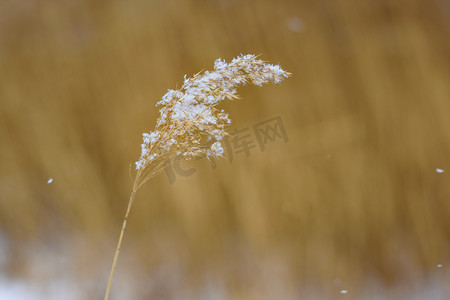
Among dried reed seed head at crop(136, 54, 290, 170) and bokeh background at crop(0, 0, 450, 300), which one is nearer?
dried reed seed head at crop(136, 54, 290, 170)

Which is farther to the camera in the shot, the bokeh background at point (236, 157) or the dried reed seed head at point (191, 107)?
the bokeh background at point (236, 157)

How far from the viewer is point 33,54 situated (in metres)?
0.91

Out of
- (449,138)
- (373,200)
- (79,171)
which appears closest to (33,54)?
(79,171)

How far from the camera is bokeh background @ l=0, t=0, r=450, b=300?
857mm

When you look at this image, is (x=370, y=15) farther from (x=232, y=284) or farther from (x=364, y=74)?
(x=232, y=284)

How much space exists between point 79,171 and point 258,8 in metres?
0.52

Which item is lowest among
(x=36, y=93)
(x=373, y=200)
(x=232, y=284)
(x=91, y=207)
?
(x=232, y=284)

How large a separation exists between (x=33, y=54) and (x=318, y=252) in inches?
29.0

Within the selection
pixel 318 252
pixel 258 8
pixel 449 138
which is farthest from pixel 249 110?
pixel 449 138

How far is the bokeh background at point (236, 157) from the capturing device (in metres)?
0.86

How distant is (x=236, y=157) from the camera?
898 millimetres

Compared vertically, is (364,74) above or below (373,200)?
above

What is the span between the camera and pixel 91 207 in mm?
876

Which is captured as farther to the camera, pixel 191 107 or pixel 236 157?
pixel 236 157
